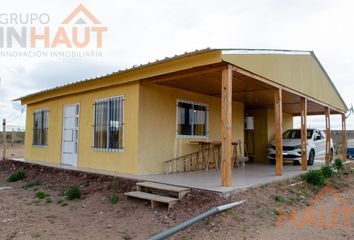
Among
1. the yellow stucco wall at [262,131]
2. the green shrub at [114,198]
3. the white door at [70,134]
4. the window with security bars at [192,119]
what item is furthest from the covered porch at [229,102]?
the white door at [70,134]

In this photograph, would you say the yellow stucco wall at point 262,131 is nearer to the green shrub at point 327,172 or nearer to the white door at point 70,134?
the green shrub at point 327,172

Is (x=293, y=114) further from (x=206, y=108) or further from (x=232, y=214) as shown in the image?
(x=232, y=214)

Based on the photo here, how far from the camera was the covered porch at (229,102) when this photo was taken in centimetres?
624

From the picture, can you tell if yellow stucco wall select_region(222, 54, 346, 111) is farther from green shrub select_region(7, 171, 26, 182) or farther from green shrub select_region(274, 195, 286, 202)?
green shrub select_region(7, 171, 26, 182)

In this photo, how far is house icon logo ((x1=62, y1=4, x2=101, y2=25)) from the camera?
970 centimetres

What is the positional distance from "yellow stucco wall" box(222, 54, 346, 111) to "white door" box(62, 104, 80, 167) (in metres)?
6.58

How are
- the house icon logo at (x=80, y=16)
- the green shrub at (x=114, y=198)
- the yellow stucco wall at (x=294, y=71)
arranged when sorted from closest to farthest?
1. the green shrub at (x=114, y=198)
2. the yellow stucco wall at (x=294, y=71)
3. the house icon logo at (x=80, y=16)

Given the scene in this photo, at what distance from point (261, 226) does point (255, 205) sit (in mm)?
718

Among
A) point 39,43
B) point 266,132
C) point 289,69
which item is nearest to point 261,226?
point 289,69

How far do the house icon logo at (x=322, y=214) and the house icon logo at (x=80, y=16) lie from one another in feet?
26.6

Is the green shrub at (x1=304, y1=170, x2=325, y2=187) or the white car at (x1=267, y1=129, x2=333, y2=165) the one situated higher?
the white car at (x1=267, y1=129, x2=333, y2=165)

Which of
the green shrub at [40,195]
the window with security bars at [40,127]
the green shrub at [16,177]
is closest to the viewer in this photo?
the green shrub at [40,195]

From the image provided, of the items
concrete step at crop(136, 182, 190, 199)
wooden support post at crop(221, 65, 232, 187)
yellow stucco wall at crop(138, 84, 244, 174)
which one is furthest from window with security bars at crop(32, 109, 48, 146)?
wooden support post at crop(221, 65, 232, 187)

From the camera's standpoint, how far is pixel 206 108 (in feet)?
34.9
